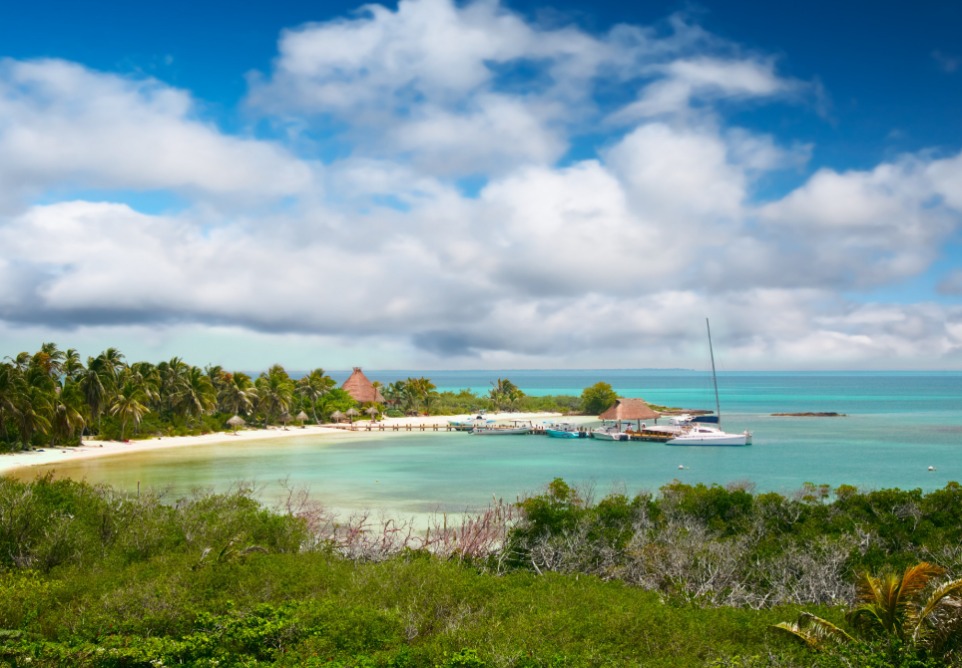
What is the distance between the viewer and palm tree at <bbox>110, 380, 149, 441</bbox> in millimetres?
47719

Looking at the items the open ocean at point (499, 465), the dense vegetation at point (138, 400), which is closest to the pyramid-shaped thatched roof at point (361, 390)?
the dense vegetation at point (138, 400)

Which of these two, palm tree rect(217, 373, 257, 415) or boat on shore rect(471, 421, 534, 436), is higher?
palm tree rect(217, 373, 257, 415)

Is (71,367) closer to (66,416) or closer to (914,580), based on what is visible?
(66,416)

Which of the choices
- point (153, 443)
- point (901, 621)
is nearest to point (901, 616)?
Answer: point (901, 621)

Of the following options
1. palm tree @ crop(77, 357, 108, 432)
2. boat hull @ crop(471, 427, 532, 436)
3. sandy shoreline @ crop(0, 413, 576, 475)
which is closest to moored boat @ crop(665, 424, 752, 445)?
boat hull @ crop(471, 427, 532, 436)

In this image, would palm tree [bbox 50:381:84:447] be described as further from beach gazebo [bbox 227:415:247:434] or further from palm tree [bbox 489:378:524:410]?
palm tree [bbox 489:378:524:410]

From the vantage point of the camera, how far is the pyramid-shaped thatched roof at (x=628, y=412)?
59.5 meters

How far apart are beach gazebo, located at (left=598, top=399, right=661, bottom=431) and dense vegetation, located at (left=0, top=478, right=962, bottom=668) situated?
138 feet

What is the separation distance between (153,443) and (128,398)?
12.8 ft

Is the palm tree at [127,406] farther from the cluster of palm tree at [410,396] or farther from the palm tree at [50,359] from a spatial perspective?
the cluster of palm tree at [410,396]

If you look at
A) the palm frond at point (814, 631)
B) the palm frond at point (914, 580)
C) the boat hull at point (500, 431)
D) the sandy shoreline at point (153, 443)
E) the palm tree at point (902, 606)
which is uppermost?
the palm frond at point (914, 580)

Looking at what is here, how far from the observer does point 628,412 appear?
60188mm

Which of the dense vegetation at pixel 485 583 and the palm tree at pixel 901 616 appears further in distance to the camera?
the dense vegetation at pixel 485 583

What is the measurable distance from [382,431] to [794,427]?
132 ft
